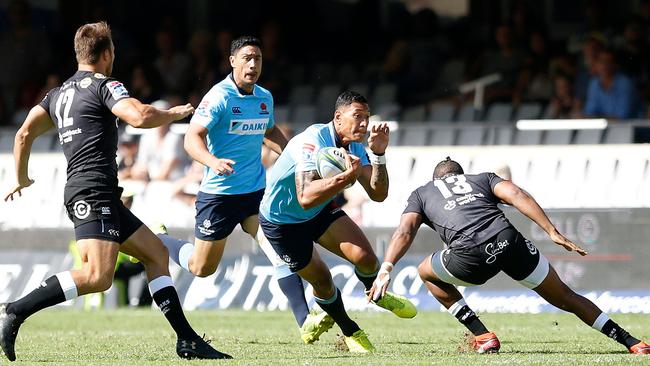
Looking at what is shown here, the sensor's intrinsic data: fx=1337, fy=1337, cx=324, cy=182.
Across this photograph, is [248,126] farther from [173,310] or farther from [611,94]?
[611,94]

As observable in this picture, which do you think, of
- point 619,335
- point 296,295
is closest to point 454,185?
point 619,335

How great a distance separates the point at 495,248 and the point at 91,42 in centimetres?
323

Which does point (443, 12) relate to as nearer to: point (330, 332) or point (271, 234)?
point (330, 332)

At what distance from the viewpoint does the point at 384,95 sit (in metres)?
20.0

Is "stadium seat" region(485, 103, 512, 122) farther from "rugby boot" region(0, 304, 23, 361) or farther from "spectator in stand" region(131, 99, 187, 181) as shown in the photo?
"rugby boot" region(0, 304, 23, 361)

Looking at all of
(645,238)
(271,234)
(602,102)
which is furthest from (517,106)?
(271,234)

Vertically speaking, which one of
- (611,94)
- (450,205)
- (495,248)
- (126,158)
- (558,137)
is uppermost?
(450,205)

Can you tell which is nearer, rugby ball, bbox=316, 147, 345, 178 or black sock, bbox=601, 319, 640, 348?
black sock, bbox=601, 319, 640, 348

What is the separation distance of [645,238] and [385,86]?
6.43 meters

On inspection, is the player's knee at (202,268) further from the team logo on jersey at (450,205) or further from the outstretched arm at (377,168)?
the team logo on jersey at (450,205)

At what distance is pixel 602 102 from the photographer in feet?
56.7

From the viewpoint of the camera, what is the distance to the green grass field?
30.2ft

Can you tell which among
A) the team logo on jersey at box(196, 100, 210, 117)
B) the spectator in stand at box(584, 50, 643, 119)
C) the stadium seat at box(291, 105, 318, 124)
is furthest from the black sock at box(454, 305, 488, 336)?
the stadium seat at box(291, 105, 318, 124)

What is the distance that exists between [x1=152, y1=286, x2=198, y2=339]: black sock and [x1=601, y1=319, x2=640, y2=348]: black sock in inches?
115
